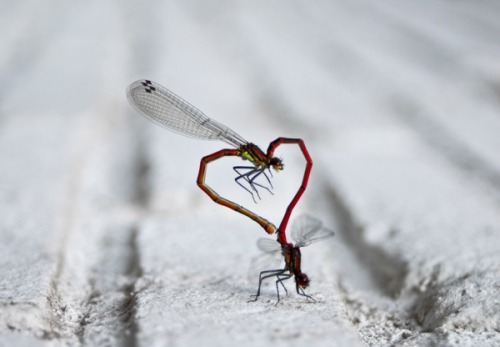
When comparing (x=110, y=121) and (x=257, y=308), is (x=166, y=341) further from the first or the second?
(x=110, y=121)

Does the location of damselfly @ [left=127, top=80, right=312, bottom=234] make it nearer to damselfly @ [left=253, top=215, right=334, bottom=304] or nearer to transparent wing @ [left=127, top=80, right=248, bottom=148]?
transparent wing @ [left=127, top=80, right=248, bottom=148]

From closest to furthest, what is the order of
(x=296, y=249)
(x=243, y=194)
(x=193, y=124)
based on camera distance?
(x=296, y=249)
(x=193, y=124)
(x=243, y=194)

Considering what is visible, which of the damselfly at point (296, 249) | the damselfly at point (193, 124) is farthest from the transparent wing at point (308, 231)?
the damselfly at point (193, 124)

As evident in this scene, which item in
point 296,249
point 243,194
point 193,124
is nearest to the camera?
point 296,249

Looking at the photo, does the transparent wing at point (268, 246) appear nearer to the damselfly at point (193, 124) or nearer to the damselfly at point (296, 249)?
the damselfly at point (296, 249)

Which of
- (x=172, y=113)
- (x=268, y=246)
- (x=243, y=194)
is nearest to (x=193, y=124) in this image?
(x=172, y=113)

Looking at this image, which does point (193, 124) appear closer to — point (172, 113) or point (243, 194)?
point (172, 113)
